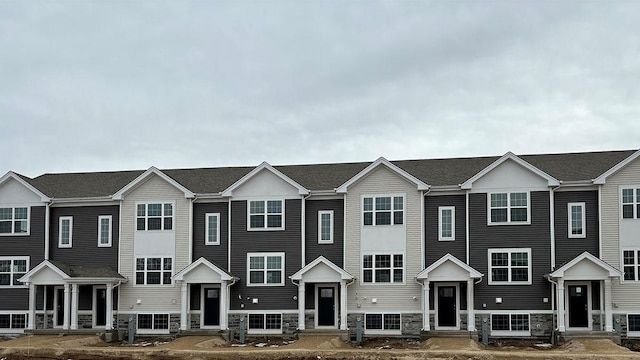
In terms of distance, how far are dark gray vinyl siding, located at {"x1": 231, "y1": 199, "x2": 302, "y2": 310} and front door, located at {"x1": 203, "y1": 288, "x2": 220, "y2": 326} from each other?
2.72 feet

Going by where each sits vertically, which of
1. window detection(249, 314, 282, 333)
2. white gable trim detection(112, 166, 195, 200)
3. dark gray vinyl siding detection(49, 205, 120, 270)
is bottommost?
window detection(249, 314, 282, 333)

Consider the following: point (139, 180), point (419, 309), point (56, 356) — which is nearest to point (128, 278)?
point (139, 180)

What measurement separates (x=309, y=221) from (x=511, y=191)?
29.6ft

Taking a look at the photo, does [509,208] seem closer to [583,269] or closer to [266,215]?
[583,269]

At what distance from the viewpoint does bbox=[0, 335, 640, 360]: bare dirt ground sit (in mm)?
29062

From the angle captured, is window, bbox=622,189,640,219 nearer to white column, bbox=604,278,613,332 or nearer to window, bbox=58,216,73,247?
white column, bbox=604,278,613,332

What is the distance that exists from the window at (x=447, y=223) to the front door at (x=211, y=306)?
34.5 feet

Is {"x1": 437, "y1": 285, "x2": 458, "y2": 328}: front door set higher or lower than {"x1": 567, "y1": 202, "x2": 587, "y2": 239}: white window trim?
lower

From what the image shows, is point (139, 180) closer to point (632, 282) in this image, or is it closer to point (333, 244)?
point (333, 244)

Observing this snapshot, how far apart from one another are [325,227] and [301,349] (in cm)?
753

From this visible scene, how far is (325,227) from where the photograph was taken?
36781 mm

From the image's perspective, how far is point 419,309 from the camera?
115 feet

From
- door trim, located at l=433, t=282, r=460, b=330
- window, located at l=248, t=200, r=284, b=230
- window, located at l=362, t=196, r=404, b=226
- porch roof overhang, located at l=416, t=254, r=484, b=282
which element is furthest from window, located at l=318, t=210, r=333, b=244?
door trim, located at l=433, t=282, r=460, b=330

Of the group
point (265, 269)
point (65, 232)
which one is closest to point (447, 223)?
point (265, 269)
